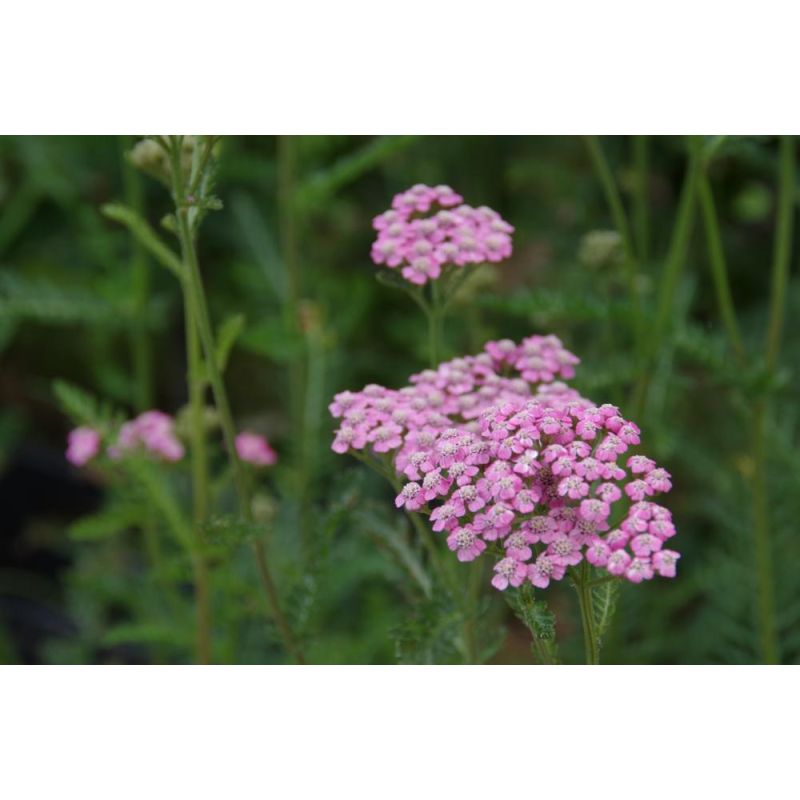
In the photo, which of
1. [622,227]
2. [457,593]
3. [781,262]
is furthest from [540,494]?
[781,262]

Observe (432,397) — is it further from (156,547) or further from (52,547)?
(52,547)

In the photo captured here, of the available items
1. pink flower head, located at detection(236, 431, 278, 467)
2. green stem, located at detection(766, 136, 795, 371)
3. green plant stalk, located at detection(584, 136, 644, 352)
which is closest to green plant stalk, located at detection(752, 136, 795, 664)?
green stem, located at detection(766, 136, 795, 371)

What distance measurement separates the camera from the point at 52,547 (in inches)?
63.6

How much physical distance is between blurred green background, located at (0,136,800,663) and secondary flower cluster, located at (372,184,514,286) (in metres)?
0.12

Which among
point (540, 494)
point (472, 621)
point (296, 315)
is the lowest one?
point (472, 621)

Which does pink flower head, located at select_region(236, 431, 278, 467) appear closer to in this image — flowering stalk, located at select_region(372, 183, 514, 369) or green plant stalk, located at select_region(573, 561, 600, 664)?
flowering stalk, located at select_region(372, 183, 514, 369)

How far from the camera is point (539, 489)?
56cm

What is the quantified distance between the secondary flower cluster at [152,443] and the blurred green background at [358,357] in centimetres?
7

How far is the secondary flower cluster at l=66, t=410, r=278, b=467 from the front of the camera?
3.17 ft

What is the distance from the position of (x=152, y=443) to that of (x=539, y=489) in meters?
0.50

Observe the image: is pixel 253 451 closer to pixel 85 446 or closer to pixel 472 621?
pixel 85 446

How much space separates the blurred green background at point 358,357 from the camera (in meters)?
0.94

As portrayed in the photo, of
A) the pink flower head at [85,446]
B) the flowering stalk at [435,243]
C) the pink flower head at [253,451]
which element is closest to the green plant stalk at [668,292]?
the flowering stalk at [435,243]
